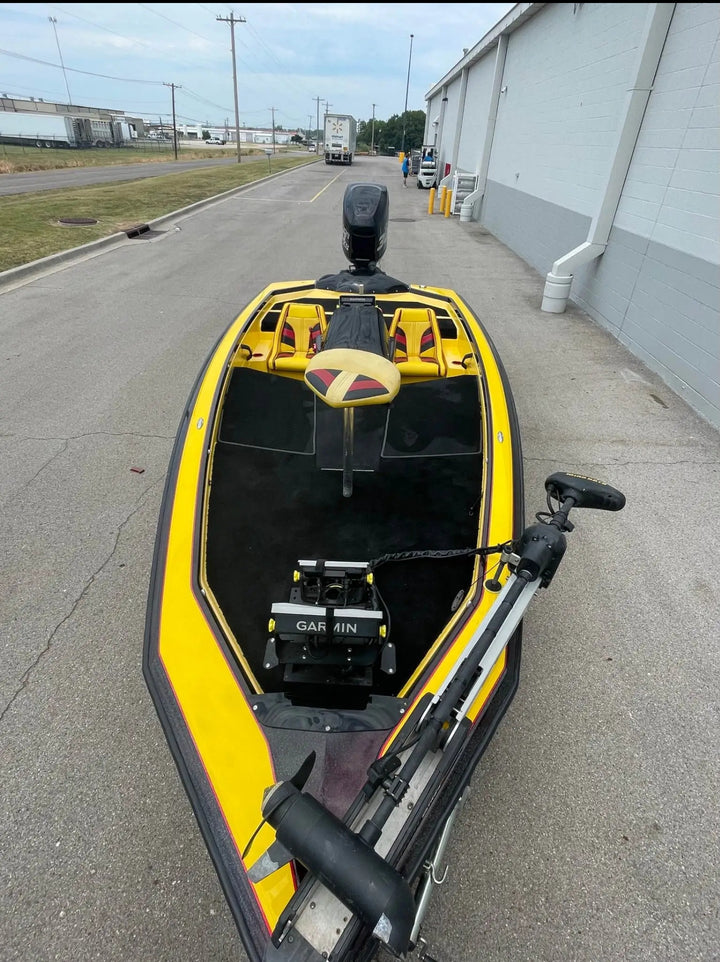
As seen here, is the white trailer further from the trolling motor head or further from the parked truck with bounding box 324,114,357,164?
the trolling motor head

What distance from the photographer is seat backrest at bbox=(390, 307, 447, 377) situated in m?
4.21

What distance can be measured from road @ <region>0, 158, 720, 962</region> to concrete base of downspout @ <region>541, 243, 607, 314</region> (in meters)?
2.99

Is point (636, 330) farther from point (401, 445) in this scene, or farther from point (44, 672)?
point (44, 672)

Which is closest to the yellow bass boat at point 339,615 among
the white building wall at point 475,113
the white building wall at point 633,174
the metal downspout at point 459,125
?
the white building wall at point 633,174

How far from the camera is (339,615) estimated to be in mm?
1750

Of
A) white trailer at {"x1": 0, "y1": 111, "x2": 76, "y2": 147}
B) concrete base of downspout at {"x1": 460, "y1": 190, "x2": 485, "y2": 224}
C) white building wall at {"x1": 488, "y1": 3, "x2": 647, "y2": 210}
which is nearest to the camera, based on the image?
white building wall at {"x1": 488, "y1": 3, "x2": 647, "y2": 210}

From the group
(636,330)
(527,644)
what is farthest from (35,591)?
(636,330)

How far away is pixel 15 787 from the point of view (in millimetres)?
1917

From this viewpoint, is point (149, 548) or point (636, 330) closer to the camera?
point (149, 548)

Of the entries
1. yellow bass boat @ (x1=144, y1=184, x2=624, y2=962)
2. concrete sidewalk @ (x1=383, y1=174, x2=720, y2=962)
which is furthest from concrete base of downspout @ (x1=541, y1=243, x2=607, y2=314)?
yellow bass boat @ (x1=144, y1=184, x2=624, y2=962)

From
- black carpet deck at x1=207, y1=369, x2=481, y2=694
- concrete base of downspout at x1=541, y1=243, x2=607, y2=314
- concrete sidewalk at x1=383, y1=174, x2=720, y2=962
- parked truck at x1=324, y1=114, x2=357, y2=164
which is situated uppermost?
parked truck at x1=324, y1=114, x2=357, y2=164

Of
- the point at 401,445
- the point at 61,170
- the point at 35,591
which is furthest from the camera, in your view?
the point at 61,170

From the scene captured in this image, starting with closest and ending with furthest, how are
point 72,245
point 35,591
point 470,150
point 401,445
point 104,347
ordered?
point 35,591, point 401,445, point 104,347, point 72,245, point 470,150

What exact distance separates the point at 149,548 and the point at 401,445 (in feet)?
5.68
